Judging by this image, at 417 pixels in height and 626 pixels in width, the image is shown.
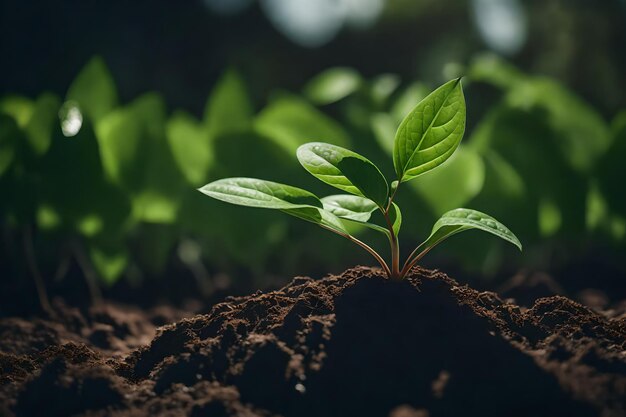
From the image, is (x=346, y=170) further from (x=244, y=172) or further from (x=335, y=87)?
(x=335, y=87)

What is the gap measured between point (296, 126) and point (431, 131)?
99cm

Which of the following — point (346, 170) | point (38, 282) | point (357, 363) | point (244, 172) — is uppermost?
point (346, 170)

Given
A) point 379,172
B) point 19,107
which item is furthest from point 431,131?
point 19,107

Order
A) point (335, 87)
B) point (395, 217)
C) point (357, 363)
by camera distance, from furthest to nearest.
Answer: point (335, 87)
point (395, 217)
point (357, 363)

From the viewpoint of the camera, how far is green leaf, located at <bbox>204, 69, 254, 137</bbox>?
2.00 metres

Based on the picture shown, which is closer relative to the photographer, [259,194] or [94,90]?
[259,194]

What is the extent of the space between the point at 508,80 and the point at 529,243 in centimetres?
54

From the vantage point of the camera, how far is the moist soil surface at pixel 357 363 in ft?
2.67

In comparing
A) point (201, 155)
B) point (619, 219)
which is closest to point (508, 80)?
point (619, 219)

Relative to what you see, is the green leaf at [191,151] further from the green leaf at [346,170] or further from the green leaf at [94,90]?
the green leaf at [346,170]

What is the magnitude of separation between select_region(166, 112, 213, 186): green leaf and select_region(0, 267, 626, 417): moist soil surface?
0.80 metres

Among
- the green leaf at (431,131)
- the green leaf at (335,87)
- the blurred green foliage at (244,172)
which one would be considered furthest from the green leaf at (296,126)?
the green leaf at (431,131)

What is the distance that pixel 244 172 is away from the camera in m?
1.81

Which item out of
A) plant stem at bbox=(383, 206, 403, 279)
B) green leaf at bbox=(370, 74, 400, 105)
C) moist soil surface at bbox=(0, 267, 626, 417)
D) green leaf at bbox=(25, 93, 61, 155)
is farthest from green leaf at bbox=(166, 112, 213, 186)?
plant stem at bbox=(383, 206, 403, 279)
